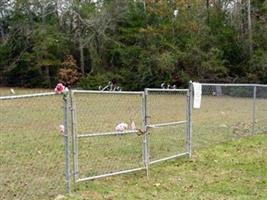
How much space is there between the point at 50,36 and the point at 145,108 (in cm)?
3228

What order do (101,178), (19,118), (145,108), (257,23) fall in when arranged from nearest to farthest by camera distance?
(101,178) < (145,108) < (19,118) < (257,23)

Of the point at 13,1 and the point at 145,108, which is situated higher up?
the point at 13,1

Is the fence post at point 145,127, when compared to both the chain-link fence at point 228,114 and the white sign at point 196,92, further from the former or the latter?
the chain-link fence at point 228,114

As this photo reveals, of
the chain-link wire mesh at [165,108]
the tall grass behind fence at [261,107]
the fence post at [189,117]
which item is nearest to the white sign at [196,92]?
the fence post at [189,117]

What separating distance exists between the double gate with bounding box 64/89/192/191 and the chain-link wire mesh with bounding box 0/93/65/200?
1.06 feet

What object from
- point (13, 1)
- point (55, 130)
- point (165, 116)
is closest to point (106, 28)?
point (13, 1)

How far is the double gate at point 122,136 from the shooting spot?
6957 millimetres

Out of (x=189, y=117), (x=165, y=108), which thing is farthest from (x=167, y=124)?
(x=165, y=108)

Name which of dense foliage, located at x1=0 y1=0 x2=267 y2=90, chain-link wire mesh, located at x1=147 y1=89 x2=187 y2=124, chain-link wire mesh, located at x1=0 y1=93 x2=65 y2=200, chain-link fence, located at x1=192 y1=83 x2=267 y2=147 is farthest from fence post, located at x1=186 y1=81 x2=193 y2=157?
dense foliage, located at x1=0 y1=0 x2=267 y2=90

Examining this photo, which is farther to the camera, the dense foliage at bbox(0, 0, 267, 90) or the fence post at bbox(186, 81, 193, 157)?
the dense foliage at bbox(0, 0, 267, 90)

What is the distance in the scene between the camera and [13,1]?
43125 mm

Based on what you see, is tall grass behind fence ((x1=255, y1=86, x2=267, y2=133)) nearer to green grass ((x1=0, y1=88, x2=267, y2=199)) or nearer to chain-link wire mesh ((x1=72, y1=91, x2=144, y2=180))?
green grass ((x1=0, y1=88, x2=267, y2=199))

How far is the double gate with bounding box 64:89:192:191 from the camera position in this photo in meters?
6.96

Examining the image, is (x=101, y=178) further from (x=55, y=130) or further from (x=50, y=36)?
(x=50, y=36)
